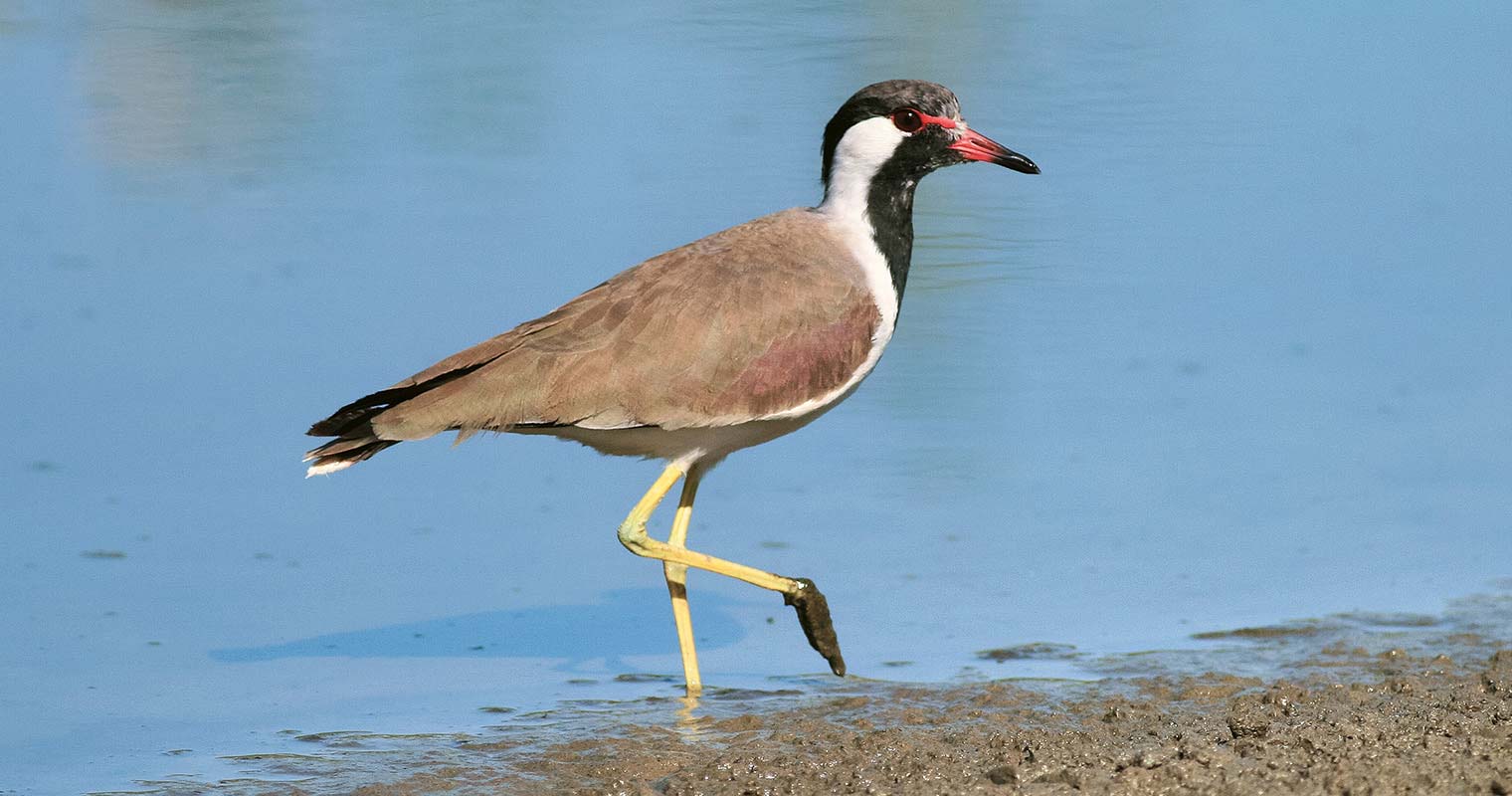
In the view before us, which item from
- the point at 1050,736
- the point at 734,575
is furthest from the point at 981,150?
the point at 1050,736

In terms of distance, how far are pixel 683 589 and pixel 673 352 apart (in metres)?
0.81

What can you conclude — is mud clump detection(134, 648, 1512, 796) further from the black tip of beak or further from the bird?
the black tip of beak

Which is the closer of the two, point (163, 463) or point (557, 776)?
point (557, 776)

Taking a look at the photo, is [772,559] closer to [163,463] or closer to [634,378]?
[634,378]

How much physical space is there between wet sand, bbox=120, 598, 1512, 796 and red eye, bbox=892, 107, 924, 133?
177 cm

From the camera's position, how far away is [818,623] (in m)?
6.26

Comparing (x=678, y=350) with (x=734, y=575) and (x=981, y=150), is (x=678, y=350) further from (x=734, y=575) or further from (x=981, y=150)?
(x=981, y=150)

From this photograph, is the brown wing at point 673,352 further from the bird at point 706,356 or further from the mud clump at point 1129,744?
the mud clump at point 1129,744

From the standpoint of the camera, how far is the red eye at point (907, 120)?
6824mm

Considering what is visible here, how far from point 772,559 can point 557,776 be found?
1.91 m

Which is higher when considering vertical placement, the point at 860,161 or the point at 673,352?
the point at 860,161

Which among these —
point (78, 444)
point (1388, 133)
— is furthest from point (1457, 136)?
point (78, 444)

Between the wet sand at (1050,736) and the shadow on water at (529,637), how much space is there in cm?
55

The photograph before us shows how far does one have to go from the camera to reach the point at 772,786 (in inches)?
199
